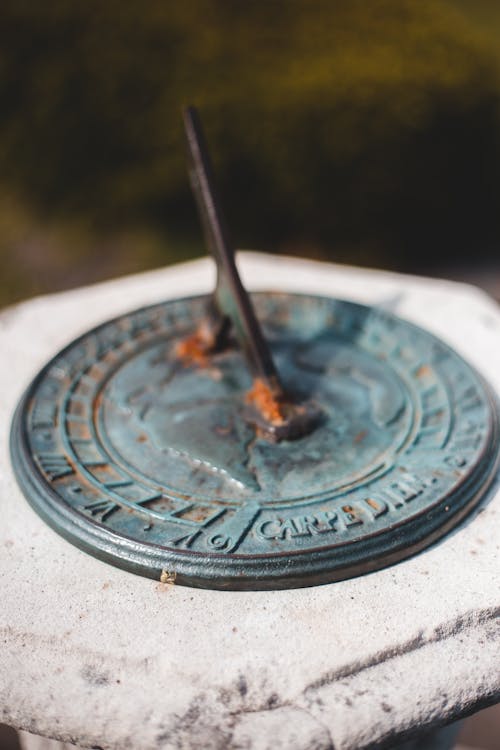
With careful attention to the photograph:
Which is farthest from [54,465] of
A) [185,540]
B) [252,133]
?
[252,133]

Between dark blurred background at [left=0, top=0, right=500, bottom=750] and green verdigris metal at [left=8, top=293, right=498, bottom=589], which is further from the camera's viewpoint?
dark blurred background at [left=0, top=0, right=500, bottom=750]

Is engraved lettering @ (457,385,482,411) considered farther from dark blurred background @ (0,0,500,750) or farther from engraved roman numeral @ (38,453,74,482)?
dark blurred background @ (0,0,500,750)

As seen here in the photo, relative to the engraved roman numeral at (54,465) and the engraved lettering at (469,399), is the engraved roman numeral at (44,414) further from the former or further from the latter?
the engraved lettering at (469,399)

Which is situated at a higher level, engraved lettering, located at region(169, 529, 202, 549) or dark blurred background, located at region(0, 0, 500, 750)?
dark blurred background, located at region(0, 0, 500, 750)

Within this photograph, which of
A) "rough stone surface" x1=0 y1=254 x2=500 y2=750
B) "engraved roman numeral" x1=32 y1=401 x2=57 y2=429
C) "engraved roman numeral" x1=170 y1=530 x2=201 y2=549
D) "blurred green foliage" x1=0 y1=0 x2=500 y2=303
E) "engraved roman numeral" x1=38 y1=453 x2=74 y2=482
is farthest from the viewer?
"blurred green foliage" x1=0 y1=0 x2=500 y2=303

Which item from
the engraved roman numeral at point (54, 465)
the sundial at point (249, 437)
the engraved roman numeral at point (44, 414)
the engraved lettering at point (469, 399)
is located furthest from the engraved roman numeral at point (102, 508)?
the engraved lettering at point (469, 399)

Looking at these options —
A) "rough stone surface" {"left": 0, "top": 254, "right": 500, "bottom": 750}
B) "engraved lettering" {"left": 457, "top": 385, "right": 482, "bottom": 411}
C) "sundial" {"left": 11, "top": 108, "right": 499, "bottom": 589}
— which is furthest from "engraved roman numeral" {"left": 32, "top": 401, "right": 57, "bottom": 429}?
"engraved lettering" {"left": 457, "top": 385, "right": 482, "bottom": 411}

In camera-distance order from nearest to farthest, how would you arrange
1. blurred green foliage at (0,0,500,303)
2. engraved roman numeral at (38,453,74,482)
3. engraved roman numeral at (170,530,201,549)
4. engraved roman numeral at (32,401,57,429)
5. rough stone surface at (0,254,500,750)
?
1. rough stone surface at (0,254,500,750)
2. engraved roman numeral at (170,530,201,549)
3. engraved roman numeral at (38,453,74,482)
4. engraved roman numeral at (32,401,57,429)
5. blurred green foliage at (0,0,500,303)
